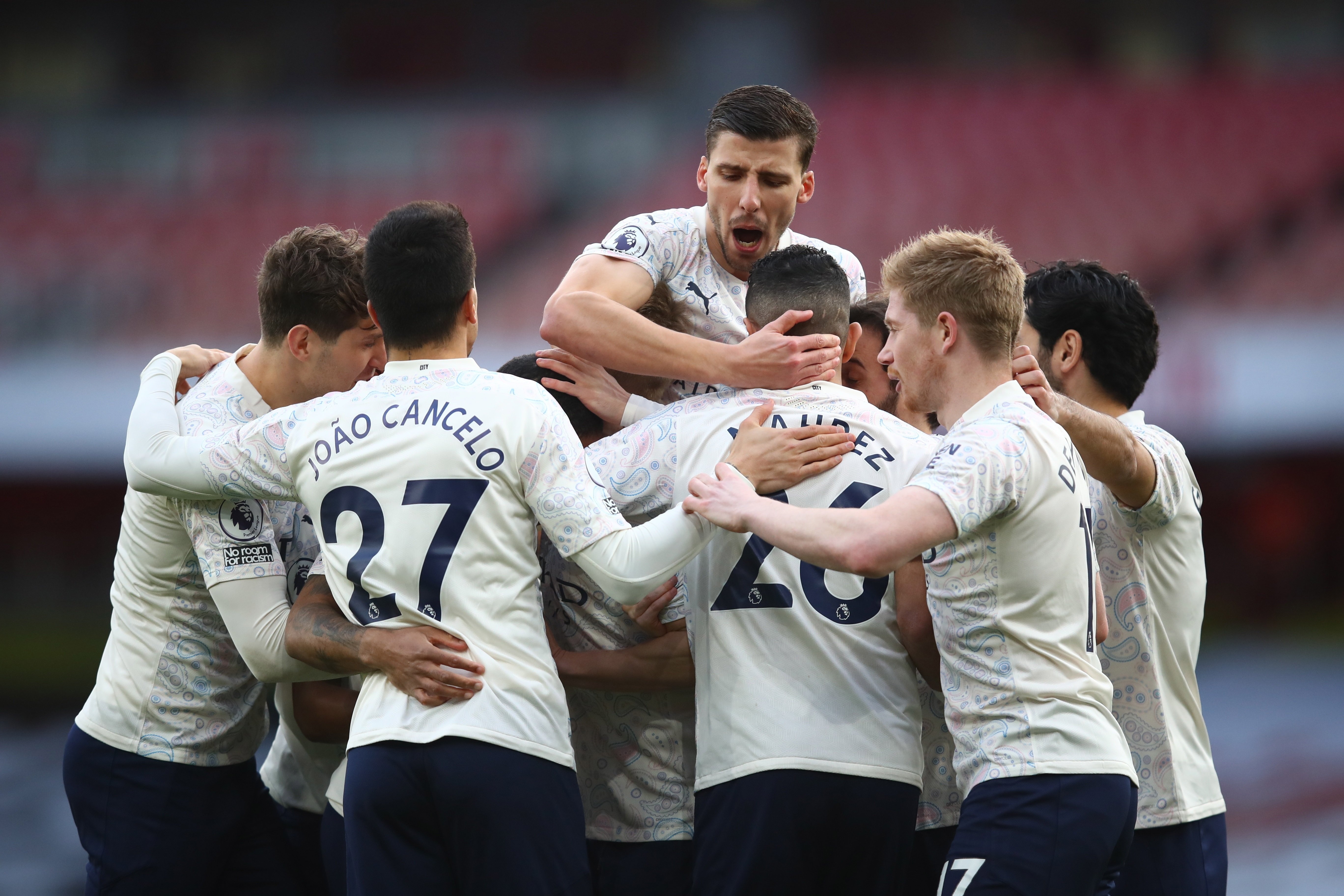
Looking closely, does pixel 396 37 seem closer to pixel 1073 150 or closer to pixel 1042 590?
pixel 1073 150

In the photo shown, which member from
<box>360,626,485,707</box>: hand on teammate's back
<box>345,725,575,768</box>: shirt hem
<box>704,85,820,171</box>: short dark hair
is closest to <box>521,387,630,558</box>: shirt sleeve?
<box>360,626,485,707</box>: hand on teammate's back

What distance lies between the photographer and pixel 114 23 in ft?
72.1

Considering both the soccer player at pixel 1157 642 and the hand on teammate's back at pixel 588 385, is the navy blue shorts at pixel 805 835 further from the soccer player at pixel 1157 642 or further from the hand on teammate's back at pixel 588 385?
the hand on teammate's back at pixel 588 385

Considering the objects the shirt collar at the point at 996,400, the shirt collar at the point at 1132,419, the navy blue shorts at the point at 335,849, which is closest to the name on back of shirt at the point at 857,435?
the shirt collar at the point at 996,400

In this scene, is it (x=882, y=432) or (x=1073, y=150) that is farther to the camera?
(x=1073, y=150)

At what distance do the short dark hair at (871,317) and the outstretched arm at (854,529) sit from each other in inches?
57.8

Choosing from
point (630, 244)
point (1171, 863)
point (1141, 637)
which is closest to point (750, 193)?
point (630, 244)

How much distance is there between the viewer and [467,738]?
3.06 metres

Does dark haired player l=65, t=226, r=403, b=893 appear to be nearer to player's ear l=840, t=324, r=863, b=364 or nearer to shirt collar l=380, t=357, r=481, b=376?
shirt collar l=380, t=357, r=481, b=376

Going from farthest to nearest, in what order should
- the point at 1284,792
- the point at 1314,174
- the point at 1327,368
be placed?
1. the point at 1314,174
2. the point at 1327,368
3. the point at 1284,792

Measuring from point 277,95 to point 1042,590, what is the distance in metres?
20.8

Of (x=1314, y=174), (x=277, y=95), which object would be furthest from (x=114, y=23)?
(x=1314, y=174)

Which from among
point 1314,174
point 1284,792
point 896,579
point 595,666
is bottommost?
point 1284,792

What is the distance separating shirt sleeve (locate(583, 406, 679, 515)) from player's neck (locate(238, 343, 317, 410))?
0.98m
